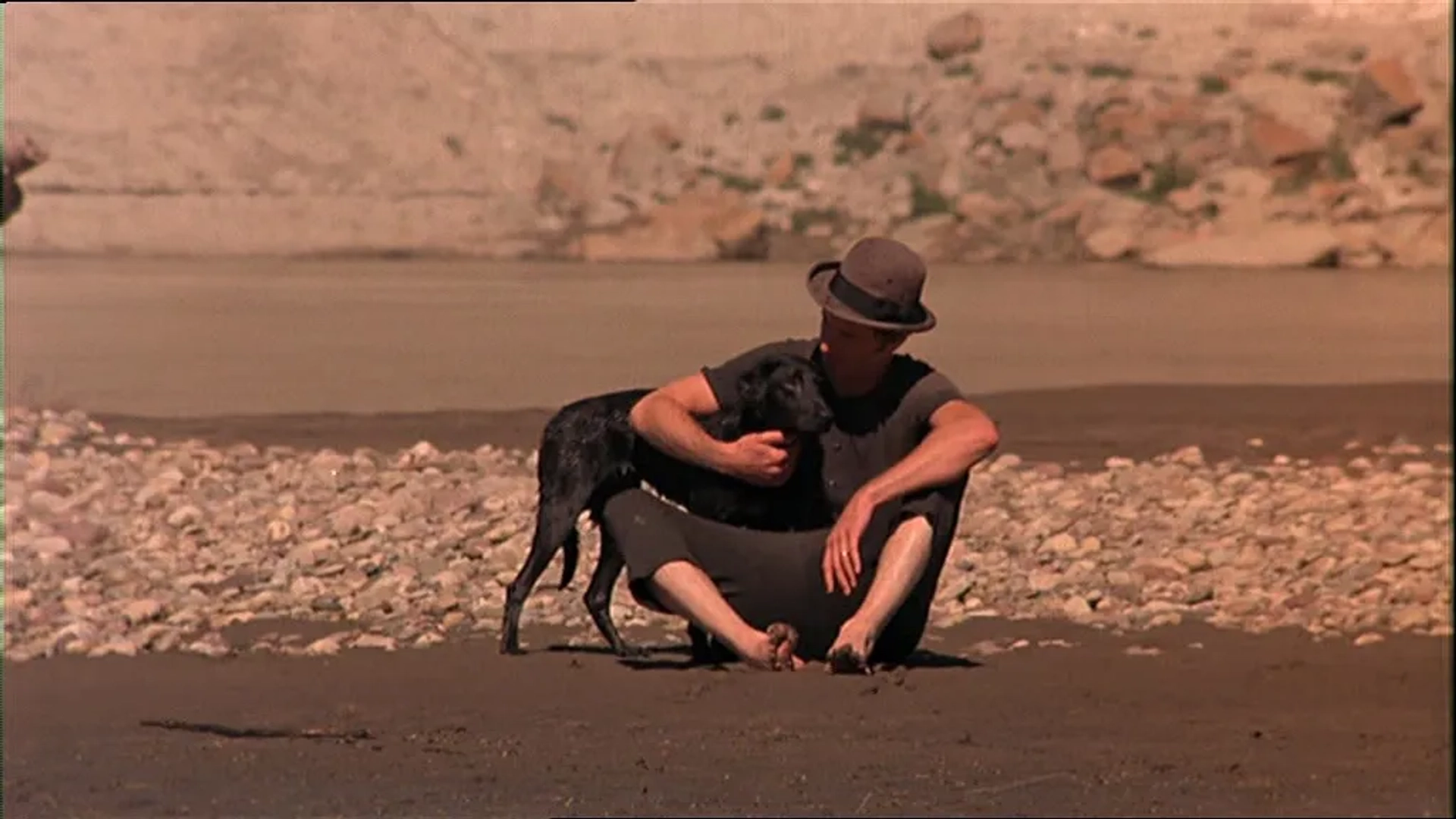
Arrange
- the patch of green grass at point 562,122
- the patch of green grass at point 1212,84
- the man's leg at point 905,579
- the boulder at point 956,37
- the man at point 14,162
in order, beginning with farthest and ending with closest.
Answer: the boulder at point 956,37 → the patch of green grass at point 1212,84 → the patch of green grass at point 562,122 → the man at point 14,162 → the man's leg at point 905,579

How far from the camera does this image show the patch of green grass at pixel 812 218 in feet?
81.1

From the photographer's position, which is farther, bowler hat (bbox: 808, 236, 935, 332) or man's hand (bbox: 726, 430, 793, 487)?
man's hand (bbox: 726, 430, 793, 487)

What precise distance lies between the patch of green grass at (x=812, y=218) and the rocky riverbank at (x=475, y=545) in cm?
1104

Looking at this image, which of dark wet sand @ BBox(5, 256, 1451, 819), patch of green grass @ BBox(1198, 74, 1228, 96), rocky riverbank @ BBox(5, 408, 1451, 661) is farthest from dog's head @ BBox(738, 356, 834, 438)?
patch of green grass @ BBox(1198, 74, 1228, 96)

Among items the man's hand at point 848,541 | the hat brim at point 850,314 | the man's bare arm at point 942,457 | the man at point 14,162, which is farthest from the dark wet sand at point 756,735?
the man at point 14,162

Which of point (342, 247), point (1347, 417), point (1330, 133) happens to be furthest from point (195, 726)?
point (1330, 133)

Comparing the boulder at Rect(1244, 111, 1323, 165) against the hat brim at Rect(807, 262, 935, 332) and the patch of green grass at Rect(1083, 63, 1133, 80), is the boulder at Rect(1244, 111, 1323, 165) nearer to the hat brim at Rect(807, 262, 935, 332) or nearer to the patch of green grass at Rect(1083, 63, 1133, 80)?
the patch of green grass at Rect(1083, 63, 1133, 80)

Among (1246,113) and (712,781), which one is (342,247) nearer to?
(1246,113)

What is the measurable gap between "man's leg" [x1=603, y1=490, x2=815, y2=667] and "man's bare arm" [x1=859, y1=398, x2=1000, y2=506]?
0.35 meters

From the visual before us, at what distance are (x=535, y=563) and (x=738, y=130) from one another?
19949 millimetres

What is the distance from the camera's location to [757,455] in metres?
6.08

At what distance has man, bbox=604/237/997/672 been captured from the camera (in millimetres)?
6020

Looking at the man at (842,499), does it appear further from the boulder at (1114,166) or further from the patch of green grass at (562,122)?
the patch of green grass at (562,122)

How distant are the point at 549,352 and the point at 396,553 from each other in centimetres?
682
